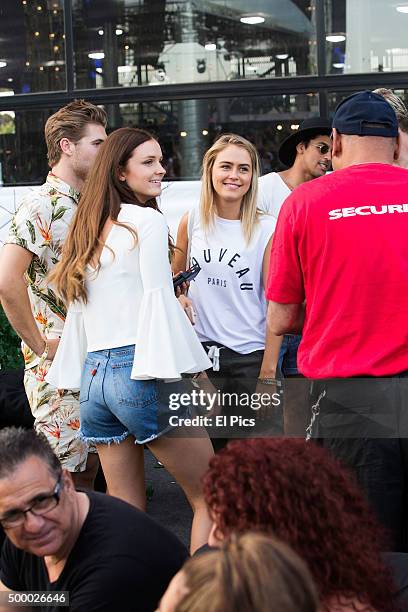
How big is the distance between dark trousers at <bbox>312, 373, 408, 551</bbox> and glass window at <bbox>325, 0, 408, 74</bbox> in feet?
11.6

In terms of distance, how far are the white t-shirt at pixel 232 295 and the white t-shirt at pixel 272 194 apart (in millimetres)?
672

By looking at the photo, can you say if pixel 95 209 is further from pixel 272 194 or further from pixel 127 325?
pixel 272 194

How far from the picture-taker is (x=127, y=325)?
3490 millimetres

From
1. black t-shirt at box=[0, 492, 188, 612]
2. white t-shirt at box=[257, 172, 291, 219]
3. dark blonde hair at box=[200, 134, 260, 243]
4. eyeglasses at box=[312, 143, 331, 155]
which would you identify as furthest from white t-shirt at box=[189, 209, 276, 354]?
black t-shirt at box=[0, 492, 188, 612]

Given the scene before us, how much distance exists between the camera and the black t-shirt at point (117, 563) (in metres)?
2.61

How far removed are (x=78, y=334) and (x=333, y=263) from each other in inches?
42.2

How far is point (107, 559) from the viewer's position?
8.63ft

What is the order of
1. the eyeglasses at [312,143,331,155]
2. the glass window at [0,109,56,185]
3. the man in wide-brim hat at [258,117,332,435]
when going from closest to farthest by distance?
1. the man in wide-brim hat at [258,117,332,435]
2. the eyeglasses at [312,143,331,155]
3. the glass window at [0,109,56,185]

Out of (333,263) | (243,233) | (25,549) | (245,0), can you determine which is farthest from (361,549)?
(245,0)

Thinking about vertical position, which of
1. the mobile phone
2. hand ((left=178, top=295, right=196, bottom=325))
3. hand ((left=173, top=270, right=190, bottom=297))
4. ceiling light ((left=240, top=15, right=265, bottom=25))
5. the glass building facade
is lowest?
hand ((left=178, top=295, right=196, bottom=325))

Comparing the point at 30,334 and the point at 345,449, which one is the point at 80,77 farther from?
the point at 345,449

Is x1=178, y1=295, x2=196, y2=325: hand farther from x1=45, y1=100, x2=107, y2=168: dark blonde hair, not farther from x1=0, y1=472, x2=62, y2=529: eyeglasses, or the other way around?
x1=0, y1=472, x2=62, y2=529: eyeglasses

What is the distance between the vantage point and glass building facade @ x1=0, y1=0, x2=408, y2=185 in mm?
6156

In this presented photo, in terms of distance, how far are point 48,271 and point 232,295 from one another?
90 cm
